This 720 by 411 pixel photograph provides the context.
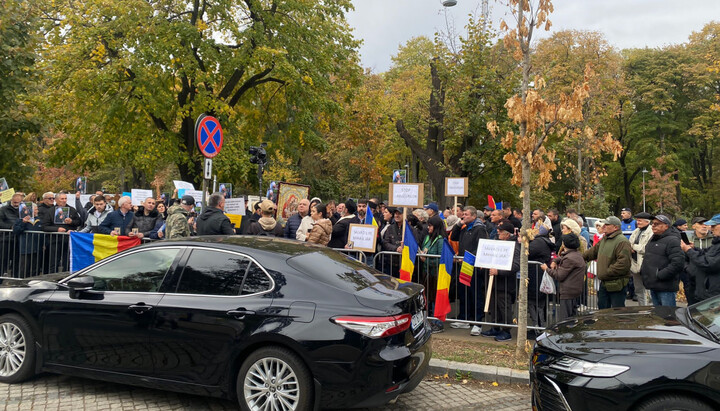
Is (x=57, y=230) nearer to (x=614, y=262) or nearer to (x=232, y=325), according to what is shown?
(x=232, y=325)

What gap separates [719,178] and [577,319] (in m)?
50.4

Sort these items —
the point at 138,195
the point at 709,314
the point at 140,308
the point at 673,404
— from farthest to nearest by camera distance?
the point at 138,195, the point at 140,308, the point at 709,314, the point at 673,404

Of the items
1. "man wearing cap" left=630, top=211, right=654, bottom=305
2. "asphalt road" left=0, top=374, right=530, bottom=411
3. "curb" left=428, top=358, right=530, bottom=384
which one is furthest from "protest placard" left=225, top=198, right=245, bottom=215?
"man wearing cap" left=630, top=211, right=654, bottom=305

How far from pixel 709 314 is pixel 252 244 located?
4.07m

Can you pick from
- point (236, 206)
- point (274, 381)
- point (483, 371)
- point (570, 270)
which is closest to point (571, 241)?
point (570, 270)

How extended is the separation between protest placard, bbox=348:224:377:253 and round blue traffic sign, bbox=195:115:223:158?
2.59 meters

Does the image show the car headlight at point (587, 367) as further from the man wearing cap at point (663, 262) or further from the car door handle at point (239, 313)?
the man wearing cap at point (663, 262)

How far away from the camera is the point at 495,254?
725cm

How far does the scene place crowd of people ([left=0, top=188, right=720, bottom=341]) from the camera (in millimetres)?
6949

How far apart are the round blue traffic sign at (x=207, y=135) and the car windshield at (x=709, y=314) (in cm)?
658

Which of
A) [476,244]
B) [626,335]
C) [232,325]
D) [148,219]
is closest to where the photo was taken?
[626,335]

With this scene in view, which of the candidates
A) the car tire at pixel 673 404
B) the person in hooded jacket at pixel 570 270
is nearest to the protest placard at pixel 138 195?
the person in hooded jacket at pixel 570 270

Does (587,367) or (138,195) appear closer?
(587,367)

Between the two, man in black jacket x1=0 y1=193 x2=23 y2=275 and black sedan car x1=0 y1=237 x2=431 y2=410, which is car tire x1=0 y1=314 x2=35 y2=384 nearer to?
black sedan car x1=0 y1=237 x2=431 y2=410
